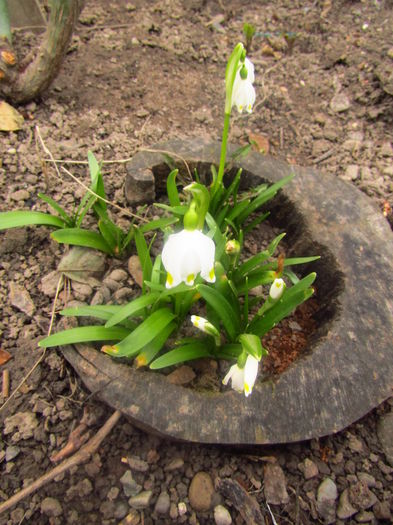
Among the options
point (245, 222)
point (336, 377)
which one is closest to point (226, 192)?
point (245, 222)

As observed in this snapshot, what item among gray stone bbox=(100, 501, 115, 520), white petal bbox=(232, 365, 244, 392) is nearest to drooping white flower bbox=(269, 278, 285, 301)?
white petal bbox=(232, 365, 244, 392)

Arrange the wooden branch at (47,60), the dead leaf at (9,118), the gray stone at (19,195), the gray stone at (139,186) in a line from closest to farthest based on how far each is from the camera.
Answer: the gray stone at (139,186) < the gray stone at (19,195) < the wooden branch at (47,60) < the dead leaf at (9,118)

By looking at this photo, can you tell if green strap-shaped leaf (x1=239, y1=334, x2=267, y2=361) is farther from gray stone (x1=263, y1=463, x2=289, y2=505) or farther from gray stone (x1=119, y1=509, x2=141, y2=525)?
gray stone (x1=119, y1=509, x2=141, y2=525)

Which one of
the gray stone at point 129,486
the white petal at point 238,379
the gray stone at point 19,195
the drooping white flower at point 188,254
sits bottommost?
the gray stone at point 129,486

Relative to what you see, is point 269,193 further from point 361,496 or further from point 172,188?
point 361,496

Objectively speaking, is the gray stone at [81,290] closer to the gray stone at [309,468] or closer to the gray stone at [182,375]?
the gray stone at [182,375]

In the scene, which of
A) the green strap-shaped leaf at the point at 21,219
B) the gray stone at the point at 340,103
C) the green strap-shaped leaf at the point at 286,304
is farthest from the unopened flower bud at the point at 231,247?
the gray stone at the point at 340,103

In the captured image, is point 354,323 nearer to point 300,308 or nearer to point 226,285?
point 300,308
